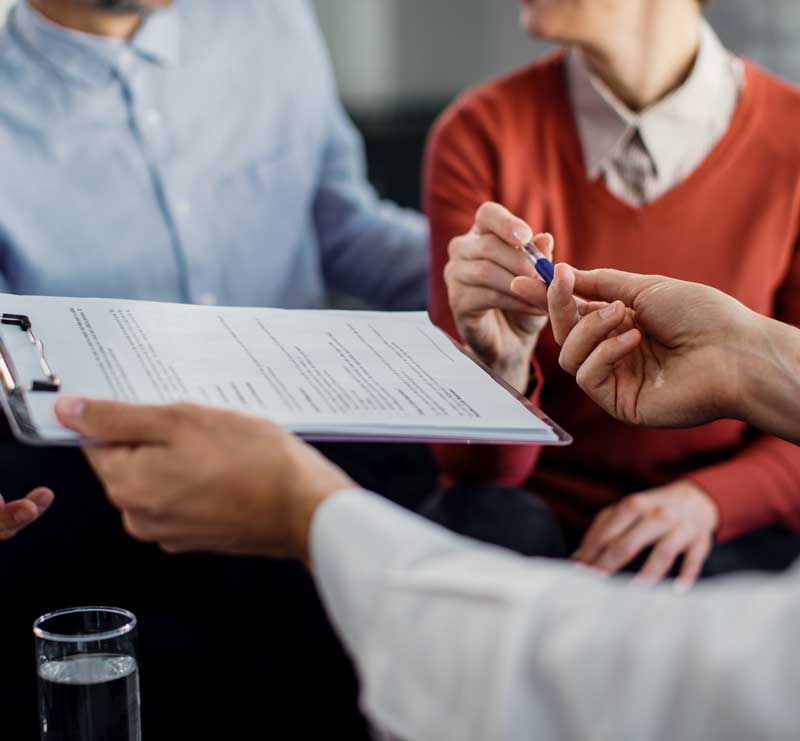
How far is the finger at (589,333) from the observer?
787 mm

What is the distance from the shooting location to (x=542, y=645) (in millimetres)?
419

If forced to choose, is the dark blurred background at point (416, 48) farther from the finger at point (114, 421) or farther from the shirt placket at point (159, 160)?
the finger at point (114, 421)

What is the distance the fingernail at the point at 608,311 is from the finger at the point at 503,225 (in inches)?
4.4

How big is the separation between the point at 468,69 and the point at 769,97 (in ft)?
7.55

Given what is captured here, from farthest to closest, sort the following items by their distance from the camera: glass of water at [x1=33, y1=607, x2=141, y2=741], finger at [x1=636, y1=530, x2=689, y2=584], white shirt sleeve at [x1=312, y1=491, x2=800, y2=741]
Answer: finger at [x1=636, y1=530, x2=689, y2=584], glass of water at [x1=33, y1=607, x2=141, y2=741], white shirt sleeve at [x1=312, y1=491, x2=800, y2=741]

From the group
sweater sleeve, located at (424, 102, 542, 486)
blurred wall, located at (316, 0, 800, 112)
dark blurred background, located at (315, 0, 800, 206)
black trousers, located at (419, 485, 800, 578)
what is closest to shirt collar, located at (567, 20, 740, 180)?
sweater sleeve, located at (424, 102, 542, 486)

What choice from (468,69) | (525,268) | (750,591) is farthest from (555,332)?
(468,69)

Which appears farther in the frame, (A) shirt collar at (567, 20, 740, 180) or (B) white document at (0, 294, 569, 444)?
(A) shirt collar at (567, 20, 740, 180)

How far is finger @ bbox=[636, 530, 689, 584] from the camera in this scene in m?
1.05

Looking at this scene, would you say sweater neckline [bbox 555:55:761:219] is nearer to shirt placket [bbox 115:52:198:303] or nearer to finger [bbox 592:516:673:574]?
finger [bbox 592:516:673:574]

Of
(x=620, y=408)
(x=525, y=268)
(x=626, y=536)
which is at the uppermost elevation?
(x=525, y=268)

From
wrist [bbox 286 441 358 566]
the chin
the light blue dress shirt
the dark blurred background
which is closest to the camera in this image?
wrist [bbox 286 441 358 566]

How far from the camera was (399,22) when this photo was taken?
337 centimetres

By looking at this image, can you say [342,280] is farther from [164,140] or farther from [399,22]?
[399,22]
